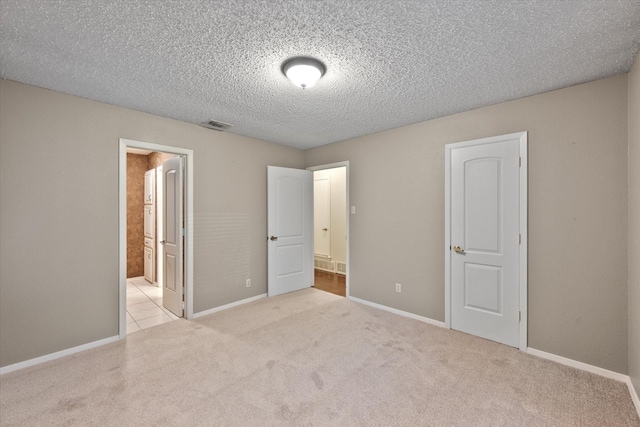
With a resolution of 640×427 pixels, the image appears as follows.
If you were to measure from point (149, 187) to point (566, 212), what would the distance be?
→ 19.8 feet

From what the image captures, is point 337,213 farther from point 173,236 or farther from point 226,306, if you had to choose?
point 173,236

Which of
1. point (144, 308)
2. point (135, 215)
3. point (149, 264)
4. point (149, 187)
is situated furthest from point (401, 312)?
point (135, 215)

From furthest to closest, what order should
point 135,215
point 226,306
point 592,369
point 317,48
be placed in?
point 135,215 < point 226,306 < point 592,369 < point 317,48

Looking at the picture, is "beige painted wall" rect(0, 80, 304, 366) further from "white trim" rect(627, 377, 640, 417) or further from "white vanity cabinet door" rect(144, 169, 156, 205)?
"white trim" rect(627, 377, 640, 417)

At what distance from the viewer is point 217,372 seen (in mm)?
2264

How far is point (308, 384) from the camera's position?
2.11m

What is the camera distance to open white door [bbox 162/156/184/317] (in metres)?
3.43

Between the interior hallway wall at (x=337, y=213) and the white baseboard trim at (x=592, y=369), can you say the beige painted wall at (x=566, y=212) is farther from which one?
the interior hallway wall at (x=337, y=213)

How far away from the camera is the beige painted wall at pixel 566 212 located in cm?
219

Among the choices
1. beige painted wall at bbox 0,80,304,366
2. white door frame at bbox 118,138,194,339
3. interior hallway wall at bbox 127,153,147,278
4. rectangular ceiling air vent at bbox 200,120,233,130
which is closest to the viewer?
beige painted wall at bbox 0,80,304,366

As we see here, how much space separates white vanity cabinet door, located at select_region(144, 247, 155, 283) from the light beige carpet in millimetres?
2404

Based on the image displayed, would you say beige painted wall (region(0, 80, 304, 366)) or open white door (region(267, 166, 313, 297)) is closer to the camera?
beige painted wall (region(0, 80, 304, 366))

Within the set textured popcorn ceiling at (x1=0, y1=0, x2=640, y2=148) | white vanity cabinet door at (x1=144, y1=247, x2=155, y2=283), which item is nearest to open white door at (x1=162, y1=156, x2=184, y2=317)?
textured popcorn ceiling at (x1=0, y1=0, x2=640, y2=148)

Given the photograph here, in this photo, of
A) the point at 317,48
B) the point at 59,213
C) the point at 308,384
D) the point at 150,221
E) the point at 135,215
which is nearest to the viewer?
the point at 317,48
